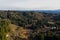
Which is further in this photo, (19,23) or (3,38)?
(19,23)

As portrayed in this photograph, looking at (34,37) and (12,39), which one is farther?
(34,37)

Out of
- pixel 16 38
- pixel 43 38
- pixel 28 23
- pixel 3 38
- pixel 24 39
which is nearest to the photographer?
pixel 3 38

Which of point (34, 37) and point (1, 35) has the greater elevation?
point (1, 35)

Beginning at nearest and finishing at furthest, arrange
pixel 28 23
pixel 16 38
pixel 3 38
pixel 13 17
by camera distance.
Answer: pixel 3 38 → pixel 16 38 → pixel 28 23 → pixel 13 17

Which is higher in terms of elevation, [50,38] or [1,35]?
[1,35]

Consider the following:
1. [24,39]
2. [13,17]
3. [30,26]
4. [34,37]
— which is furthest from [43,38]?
Answer: [13,17]

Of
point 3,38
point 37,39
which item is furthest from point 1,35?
point 37,39

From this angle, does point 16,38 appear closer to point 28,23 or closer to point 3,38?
point 3,38

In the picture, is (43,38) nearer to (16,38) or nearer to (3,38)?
(16,38)

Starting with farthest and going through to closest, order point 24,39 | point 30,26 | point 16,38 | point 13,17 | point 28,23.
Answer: point 13,17
point 28,23
point 30,26
point 24,39
point 16,38
